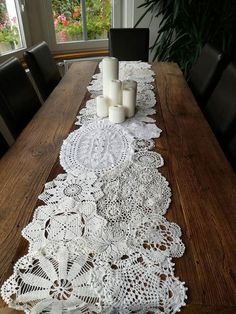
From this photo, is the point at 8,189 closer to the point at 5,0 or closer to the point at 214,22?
the point at 5,0

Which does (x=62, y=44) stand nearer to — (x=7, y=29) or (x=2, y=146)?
(x=7, y=29)

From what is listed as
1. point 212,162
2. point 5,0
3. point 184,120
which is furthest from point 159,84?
point 5,0

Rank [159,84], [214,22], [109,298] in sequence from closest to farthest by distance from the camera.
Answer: [109,298], [159,84], [214,22]

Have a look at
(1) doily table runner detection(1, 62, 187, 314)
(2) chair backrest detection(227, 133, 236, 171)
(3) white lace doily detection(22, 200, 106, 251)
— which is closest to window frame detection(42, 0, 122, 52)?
(1) doily table runner detection(1, 62, 187, 314)

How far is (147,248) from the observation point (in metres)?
0.56

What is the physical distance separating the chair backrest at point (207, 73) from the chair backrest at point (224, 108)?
0.65 feet

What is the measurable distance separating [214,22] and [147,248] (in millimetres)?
2371

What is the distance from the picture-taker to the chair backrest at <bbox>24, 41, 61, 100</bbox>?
149 cm

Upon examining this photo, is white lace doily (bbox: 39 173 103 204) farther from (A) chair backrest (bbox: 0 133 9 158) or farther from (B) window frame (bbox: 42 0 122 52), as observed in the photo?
(B) window frame (bbox: 42 0 122 52)

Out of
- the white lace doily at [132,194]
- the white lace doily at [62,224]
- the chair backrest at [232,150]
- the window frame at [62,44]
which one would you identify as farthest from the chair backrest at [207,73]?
the window frame at [62,44]

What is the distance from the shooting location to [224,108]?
1156 millimetres

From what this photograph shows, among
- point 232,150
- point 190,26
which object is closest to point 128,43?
point 190,26

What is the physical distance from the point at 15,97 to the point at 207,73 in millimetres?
1052

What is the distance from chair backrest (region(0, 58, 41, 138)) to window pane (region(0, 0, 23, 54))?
0.95 meters
